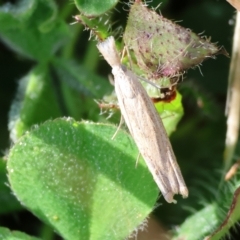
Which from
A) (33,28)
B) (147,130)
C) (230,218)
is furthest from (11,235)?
(33,28)

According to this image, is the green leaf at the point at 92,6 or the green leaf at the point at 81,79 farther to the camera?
the green leaf at the point at 81,79

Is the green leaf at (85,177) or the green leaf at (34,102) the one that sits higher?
the green leaf at (85,177)


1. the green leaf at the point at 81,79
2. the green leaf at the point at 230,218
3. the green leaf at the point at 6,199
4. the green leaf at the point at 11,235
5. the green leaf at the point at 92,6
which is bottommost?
the green leaf at the point at 6,199

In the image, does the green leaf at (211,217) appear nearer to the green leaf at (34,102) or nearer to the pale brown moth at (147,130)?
the pale brown moth at (147,130)

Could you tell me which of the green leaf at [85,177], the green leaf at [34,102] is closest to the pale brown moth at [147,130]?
the green leaf at [85,177]

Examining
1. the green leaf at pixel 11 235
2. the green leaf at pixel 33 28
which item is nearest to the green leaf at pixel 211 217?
the green leaf at pixel 11 235

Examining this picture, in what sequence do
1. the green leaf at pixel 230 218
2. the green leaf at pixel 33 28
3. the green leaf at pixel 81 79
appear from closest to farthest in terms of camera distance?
the green leaf at pixel 230 218
the green leaf at pixel 33 28
the green leaf at pixel 81 79

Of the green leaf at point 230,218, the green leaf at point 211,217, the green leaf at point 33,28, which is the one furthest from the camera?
the green leaf at point 33,28
